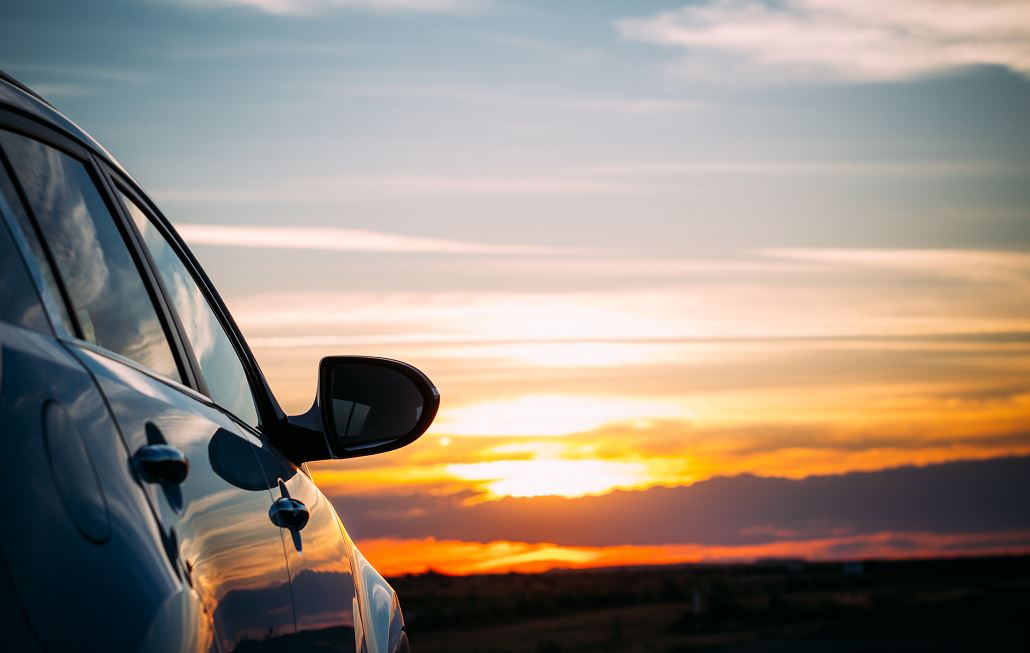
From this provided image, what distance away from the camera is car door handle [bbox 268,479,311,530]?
105 inches

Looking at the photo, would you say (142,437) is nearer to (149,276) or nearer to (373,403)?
(149,276)

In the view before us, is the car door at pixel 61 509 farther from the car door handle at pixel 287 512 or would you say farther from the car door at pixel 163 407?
the car door handle at pixel 287 512

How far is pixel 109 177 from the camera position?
2531 mm

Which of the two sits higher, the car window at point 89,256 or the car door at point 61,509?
the car window at point 89,256

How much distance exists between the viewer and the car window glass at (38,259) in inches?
69.4

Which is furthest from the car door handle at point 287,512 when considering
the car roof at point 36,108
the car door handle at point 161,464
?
the car roof at point 36,108

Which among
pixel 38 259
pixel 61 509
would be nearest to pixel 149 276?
pixel 38 259

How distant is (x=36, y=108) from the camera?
2100 millimetres

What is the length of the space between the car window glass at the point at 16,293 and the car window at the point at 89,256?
0.22 meters

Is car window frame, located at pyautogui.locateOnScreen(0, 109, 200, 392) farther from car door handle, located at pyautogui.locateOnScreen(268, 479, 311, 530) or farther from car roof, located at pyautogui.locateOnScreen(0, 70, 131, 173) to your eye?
car door handle, located at pyautogui.locateOnScreen(268, 479, 311, 530)

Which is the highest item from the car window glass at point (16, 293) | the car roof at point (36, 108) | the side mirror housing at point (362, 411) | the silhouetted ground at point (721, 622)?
the car roof at point (36, 108)

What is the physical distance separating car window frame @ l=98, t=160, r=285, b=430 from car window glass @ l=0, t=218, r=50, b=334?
2.68 ft

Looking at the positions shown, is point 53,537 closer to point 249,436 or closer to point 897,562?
point 249,436

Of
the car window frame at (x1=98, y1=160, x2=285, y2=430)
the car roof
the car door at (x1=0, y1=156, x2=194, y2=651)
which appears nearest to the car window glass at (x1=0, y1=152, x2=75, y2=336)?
the car door at (x1=0, y1=156, x2=194, y2=651)
